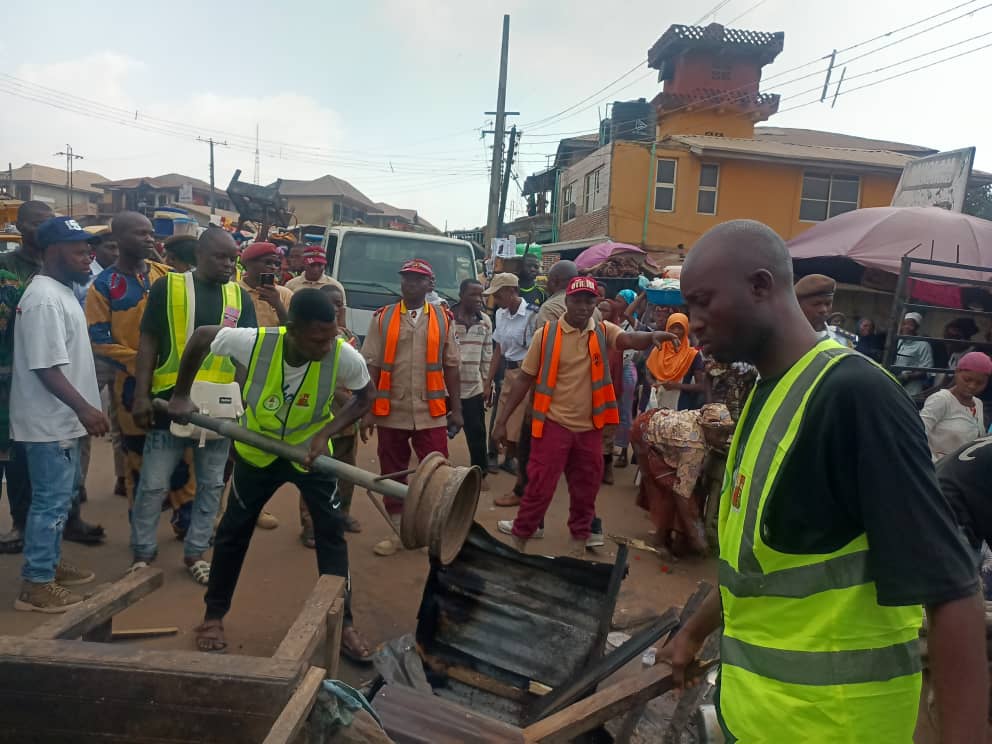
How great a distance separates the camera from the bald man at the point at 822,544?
42.8 inches

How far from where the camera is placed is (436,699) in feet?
7.33

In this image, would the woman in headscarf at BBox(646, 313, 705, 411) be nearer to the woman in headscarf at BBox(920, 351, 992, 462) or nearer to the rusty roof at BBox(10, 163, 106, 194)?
the woman in headscarf at BBox(920, 351, 992, 462)

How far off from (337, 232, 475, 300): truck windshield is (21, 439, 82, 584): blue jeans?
4.47 metres

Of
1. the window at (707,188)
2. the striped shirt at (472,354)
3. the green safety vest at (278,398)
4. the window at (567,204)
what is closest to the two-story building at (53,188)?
the window at (567,204)

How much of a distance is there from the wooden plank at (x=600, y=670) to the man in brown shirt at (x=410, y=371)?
81.1 inches

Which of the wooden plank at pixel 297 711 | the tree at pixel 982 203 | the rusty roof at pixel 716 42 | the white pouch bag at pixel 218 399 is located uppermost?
the rusty roof at pixel 716 42

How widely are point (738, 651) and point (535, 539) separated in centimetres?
372

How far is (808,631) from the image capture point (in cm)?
120

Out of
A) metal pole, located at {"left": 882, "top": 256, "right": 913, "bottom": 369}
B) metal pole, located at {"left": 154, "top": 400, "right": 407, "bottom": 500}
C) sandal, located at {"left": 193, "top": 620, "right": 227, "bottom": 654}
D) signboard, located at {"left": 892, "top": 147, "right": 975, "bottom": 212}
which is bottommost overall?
sandal, located at {"left": 193, "top": 620, "right": 227, "bottom": 654}

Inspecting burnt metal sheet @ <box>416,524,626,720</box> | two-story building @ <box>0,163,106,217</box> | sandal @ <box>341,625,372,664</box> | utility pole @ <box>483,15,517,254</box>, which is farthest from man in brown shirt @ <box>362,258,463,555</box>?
two-story building @ <box>0,163,106,217</box>

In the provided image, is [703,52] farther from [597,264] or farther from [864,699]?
[864,699]

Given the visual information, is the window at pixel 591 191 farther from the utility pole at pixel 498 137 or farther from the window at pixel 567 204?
the utility pole at pixel 498 137

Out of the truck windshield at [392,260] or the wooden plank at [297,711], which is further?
the truck windshield at [392,260]

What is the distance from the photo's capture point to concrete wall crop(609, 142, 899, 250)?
18.9 m
